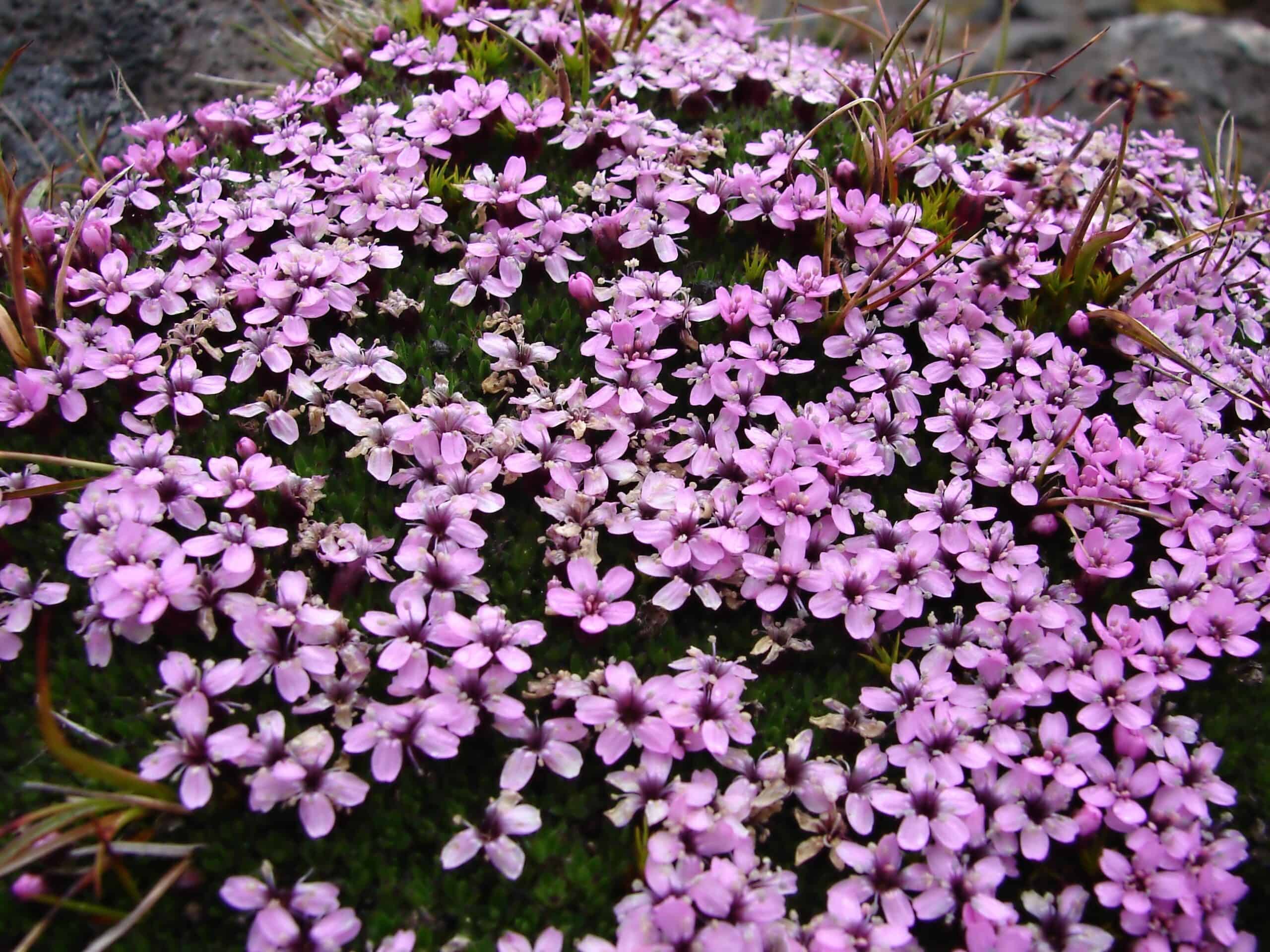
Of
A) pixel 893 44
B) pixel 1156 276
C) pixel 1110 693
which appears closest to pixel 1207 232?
pixel 1156 276

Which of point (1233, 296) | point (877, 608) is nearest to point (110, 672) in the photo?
point (877, 608)

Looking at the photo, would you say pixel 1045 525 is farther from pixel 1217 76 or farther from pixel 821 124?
pixel 1217 76

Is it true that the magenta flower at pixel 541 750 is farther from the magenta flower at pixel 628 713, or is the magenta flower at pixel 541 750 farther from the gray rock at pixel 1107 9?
the gray rock at pixel 1107 9

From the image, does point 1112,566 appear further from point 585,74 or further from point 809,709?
point 585,74

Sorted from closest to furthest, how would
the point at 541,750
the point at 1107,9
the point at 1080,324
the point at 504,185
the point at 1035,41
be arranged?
the point at 541,750 < the point at 1080,324 < the point at 504,185 < the point at 1035,41 < the point at 1107,9

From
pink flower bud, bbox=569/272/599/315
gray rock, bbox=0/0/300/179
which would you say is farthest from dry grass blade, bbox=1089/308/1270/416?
gray rock, bbox=0/0/300/179

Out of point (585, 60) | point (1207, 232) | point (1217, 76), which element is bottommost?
point (1217, 76)

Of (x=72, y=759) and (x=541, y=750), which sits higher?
(x=72, y=759)
